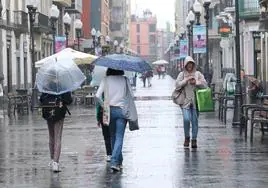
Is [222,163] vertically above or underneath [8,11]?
underneath

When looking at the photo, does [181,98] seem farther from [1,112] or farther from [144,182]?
[1,112]

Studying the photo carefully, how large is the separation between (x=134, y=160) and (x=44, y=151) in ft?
8.29

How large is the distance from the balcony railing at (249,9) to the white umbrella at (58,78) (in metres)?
33.4

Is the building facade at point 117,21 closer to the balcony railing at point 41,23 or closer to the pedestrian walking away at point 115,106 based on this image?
the balcony railing at point 41,23

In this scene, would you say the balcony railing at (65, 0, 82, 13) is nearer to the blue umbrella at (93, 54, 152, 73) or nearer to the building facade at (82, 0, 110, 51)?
the building facade at (82, 0, 110, 51)

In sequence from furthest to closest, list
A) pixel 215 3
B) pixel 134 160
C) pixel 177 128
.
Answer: pixel 215 3 < pixel 177 128 < pixel 134 160

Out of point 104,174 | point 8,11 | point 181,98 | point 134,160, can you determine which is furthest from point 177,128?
point 8,11

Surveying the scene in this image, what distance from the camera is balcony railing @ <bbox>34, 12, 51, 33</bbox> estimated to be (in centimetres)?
5201

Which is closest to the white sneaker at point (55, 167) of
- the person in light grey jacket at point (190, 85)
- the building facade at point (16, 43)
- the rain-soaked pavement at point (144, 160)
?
the rain-soaked pavement at point (144, 160)

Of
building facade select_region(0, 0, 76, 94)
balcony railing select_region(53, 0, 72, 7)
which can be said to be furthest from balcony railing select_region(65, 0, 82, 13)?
building facade select_region(0, 0, 76, 94)

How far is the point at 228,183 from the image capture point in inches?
409

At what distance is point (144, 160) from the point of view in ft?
42.8

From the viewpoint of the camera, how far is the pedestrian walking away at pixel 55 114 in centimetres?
1189

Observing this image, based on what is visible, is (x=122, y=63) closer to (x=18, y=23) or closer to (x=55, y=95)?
(x=55, y=95)
